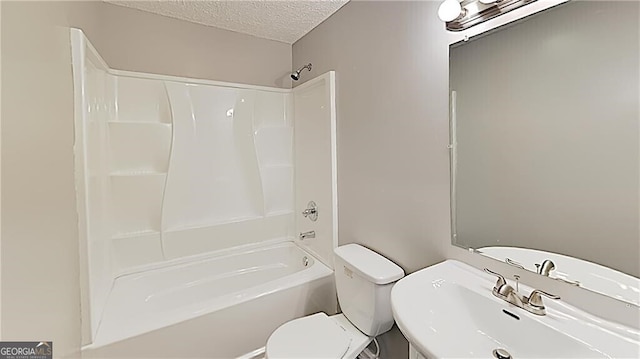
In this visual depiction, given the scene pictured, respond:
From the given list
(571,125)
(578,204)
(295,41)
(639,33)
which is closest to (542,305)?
(578,204)

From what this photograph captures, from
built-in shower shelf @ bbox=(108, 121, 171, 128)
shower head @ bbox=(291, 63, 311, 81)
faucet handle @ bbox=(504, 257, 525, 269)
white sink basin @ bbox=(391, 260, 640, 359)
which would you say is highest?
shower head @ bbox=(291, 63, 311, 81)

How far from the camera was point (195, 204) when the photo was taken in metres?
2.34

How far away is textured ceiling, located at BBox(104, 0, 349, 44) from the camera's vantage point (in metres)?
1.96

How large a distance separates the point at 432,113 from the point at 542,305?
0.85 metres

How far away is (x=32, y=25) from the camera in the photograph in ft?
2.97

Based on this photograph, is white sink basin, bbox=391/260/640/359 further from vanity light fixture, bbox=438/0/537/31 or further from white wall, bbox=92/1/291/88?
white wall, bbox=92/1/291/88

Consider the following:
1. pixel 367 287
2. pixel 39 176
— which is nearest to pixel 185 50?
pixel 39 176

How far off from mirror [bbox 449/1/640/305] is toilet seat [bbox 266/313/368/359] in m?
0.75

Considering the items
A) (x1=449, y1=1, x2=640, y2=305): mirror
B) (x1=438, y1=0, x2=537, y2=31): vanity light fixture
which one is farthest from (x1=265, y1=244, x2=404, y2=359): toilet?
(x1=438, y1=0, x2=537, y2=31): vanity light fixture

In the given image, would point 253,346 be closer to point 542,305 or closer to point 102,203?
point 102,203

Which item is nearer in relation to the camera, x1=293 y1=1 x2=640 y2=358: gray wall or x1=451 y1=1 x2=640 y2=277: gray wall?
x1=451 y1=1 x2=640 y2=277: gray wall

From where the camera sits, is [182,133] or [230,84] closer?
[182,133]

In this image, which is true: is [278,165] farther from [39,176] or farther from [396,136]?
[39,176]

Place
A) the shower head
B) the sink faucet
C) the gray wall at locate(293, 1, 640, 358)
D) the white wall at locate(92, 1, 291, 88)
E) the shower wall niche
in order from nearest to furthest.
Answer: the sink faucet → the gray wall at locate(293, 1, 640, 358) → the shower wall niche → the white wall at locate(92, 1, 291, 88) → the shower head
